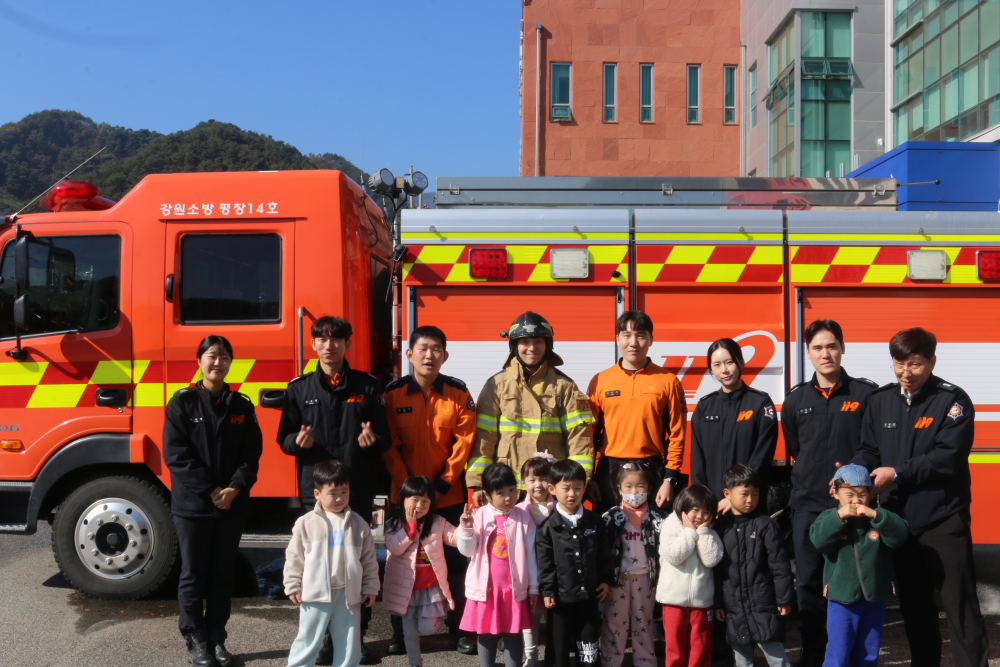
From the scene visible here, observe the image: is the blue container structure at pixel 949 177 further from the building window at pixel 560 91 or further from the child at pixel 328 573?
the building window at pixel 560 91

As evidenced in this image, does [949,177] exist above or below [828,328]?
above

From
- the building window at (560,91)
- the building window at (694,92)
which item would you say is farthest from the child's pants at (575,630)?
the building window at (694,92)

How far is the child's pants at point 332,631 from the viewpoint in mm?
3748

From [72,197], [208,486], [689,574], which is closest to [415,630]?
[208,486]

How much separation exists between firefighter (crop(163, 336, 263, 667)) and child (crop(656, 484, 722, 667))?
87.7 inches

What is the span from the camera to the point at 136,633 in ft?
15.3

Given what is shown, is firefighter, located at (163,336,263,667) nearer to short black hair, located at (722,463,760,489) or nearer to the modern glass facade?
short black hair, located at (722,463,760,489)

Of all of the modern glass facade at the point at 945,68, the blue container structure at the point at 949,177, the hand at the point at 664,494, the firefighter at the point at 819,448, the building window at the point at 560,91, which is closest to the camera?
the firefighter at the point at 819,448

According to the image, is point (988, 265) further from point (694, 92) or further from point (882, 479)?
point (694, 92)

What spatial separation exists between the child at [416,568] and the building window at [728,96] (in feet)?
97.4

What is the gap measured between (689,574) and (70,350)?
3983 mm

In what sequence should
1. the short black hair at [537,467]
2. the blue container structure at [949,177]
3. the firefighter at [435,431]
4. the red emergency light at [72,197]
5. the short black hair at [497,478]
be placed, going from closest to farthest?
the short black hair at [497,478]
the short black hair at [537,467]
the firefighter at [435,431]
the red emergency light at [72,197]
the blue container structure at [949,177]

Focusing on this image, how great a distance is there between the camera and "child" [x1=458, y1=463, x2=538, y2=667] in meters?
3.74

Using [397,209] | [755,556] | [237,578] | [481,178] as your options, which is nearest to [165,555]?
[237,578]
